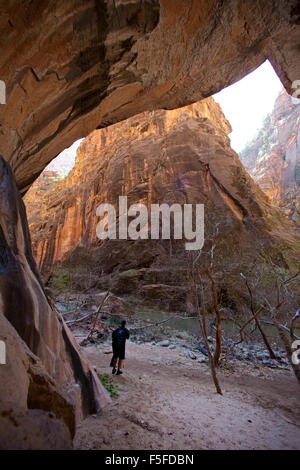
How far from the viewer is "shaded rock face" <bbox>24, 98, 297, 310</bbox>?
2284 cm

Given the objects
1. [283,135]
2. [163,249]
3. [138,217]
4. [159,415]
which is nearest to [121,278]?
[163,249]

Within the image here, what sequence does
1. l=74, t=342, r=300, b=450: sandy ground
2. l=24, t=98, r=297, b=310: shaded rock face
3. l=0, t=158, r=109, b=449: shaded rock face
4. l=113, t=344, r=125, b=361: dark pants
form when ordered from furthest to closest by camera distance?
l=24, t=98, r=297, b=310: shaded rock face < l=113, t=344, r=125, b=361: dark pants < l=74, t=342, r=300, b=450: sandy ground < l=0, t=158, r=109, b=449: shaded rock face

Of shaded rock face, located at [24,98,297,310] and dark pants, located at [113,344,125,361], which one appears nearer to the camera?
dark pants, located at [113,344,125,361]

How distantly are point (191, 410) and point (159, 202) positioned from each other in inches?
979

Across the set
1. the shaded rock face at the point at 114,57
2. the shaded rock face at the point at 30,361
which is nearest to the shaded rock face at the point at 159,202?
the shaded rock face at the point at 114,57

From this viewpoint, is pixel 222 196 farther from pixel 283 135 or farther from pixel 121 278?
pixel 283 135

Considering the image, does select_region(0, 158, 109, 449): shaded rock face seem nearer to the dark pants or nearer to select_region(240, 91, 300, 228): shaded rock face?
the dark pants

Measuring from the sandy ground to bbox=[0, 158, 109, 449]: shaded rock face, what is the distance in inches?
22.0

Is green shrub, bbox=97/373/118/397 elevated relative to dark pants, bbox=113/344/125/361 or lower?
lower

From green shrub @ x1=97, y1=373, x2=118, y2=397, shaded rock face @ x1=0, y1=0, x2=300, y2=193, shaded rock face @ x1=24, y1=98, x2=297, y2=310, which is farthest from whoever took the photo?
shaded rock face @ x1=24, y1=98, x2=297, y2=310

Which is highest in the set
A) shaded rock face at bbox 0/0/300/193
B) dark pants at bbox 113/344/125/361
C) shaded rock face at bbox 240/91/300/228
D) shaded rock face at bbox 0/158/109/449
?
shaded rock face at bbox 240/91/300/228

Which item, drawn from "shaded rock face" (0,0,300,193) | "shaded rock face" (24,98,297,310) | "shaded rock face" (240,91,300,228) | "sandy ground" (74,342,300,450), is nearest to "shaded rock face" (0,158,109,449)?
"sandy ground" (74,342,300,450)

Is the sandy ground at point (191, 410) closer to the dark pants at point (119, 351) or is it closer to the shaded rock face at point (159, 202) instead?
the dark pants at point (119, 351)

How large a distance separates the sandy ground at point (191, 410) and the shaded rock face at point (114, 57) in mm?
4659
